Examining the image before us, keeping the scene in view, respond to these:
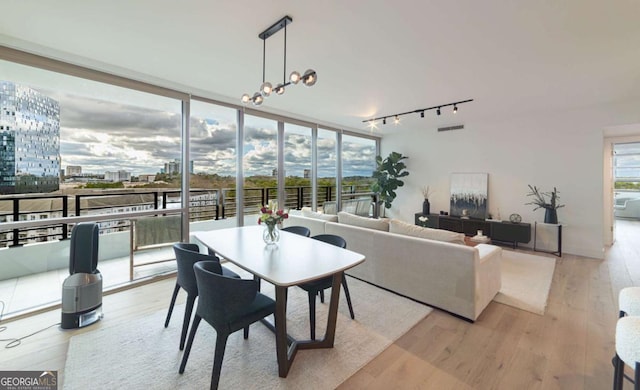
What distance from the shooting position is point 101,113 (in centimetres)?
334

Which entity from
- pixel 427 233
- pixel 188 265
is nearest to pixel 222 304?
pixel 188 265

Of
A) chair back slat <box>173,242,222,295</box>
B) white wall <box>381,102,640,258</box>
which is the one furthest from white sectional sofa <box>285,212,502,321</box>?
white wall <box>381,102,640,258</box>

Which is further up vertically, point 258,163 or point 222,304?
point 258,163

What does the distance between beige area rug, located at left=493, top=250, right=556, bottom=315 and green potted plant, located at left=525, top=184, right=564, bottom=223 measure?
812 millimetres

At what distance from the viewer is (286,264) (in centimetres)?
196

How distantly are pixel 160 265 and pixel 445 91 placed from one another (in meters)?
4.93

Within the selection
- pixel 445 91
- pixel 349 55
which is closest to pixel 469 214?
pixel 445 91

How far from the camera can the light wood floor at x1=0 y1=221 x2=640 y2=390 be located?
1841 mm

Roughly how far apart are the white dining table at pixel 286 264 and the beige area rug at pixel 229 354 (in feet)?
0.43

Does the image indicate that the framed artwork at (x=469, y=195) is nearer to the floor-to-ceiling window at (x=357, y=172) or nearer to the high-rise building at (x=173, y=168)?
the floor-to-ceiling window at (x=357, y=172)

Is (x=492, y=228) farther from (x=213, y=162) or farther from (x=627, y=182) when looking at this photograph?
(x=627, y=182)

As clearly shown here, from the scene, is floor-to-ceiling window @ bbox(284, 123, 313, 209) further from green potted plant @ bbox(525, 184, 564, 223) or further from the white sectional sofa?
green potted plant @ bbox(525, 184, 564, 223)

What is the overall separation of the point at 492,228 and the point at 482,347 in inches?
154

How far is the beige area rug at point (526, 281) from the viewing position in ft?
9.68
